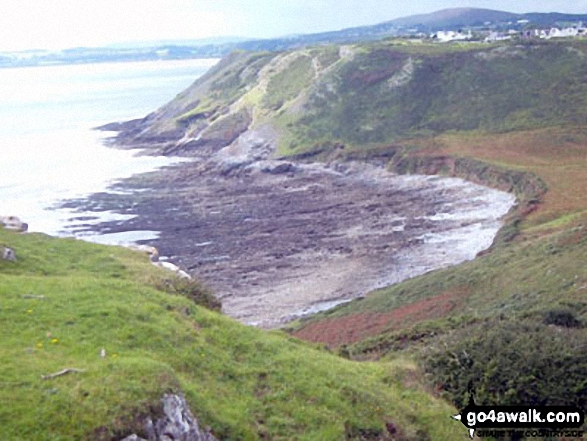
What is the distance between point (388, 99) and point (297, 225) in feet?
138

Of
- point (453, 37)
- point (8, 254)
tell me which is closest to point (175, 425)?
point (8, 254)

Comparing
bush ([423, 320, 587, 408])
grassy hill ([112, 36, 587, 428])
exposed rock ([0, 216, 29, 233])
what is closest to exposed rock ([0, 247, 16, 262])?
exposed rock ([0, 216, 29, 233])

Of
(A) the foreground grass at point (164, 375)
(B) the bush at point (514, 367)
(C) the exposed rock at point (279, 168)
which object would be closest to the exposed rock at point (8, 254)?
(A) the foreground grass at point (164, 375)

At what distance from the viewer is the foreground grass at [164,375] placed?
10.5 meters

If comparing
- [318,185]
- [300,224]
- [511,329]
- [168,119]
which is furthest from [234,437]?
[168,119]

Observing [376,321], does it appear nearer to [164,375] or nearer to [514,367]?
[514,367]

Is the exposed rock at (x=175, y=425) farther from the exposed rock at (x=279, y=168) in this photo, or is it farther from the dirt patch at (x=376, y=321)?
the exposed rock at (x=279, y=168)

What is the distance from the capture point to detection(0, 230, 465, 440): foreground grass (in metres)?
10.5

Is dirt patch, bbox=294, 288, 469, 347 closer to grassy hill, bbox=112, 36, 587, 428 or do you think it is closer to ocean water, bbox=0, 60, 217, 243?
grassy hill, bbox=112, 36, 587, 428

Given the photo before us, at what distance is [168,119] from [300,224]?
217 feet

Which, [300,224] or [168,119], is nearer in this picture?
[300,224]

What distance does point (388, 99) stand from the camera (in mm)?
93500

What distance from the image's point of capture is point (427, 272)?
4191 cm

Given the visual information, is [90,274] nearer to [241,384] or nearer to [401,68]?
[241,384]
